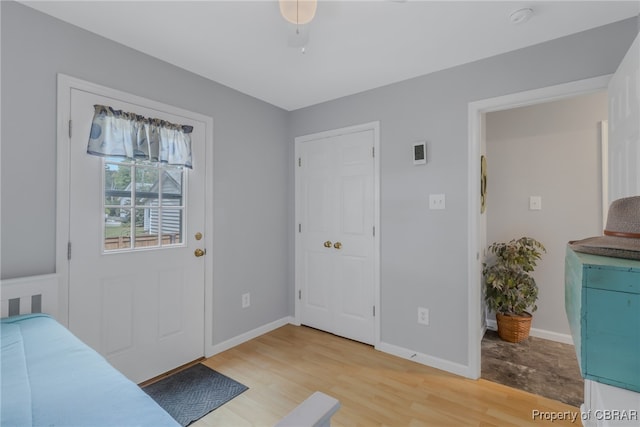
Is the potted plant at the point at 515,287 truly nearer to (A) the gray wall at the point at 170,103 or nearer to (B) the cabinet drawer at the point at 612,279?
(A) the gray wall at the point at 170,103

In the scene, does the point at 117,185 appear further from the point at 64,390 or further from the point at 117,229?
the point at 64,390

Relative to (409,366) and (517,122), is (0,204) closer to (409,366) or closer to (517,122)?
(409,366)

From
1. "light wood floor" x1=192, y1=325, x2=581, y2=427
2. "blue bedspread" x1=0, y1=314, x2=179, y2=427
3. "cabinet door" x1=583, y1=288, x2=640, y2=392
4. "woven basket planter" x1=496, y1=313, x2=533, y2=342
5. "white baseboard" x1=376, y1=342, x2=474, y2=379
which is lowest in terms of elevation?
"light wood floor" x1=192, y1=325, x2=581, y2=427

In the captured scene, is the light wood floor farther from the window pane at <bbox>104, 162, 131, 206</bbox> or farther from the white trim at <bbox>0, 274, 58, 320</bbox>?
the window pane at <bbox>104, 162, 131, 206</bbox>

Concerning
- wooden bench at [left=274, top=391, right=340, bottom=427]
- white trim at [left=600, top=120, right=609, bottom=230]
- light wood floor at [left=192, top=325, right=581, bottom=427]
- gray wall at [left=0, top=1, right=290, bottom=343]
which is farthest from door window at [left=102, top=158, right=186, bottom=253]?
white trim at [left=600, top=120, right=609, bottom=230]

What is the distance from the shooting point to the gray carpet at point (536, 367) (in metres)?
2.03

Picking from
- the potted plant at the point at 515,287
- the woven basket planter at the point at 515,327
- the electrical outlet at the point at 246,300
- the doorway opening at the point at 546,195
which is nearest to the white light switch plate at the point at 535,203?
the doorway opening at the point at 546,195

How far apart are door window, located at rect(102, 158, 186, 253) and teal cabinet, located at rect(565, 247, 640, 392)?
2368 mm

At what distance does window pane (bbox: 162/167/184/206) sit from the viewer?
2240 millimetres

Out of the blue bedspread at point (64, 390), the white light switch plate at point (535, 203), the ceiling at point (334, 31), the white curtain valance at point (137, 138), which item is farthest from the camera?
the white light switch plate at point (535, 203)

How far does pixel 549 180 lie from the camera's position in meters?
2.82

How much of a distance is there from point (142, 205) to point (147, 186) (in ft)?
0.48

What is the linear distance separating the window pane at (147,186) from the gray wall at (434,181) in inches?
72.2

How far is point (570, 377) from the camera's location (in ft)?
7.14
